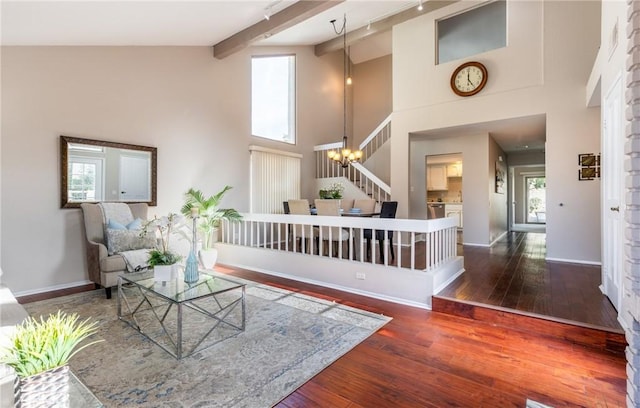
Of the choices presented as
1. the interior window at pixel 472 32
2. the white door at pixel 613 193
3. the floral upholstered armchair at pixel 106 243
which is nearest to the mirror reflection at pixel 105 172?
the floral upholstered armchair at pixel 106 243

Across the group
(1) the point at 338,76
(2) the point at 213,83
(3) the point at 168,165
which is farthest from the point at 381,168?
(3) the point at 168,165

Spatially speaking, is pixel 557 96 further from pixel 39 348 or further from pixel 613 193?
pixel 39 348

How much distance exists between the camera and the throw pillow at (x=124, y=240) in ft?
12.1

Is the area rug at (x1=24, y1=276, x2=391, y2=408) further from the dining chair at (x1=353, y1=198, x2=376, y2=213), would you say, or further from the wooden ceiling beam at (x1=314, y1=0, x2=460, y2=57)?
the wooden ceiling beam at (x1=314, y1=0, x2=460, y2=57)

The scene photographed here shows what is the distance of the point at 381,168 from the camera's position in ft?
24.9

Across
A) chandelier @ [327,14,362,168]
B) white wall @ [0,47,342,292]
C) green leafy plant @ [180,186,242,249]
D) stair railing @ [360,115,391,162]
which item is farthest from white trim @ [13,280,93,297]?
stair railing @ [360,115,391,162]

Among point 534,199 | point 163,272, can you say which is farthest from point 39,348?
point 534,199

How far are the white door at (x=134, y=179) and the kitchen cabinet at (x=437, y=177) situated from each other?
7846 mm

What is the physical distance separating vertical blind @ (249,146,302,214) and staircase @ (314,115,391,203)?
732 mm

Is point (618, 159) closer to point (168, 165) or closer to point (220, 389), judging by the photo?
point (220, 389)

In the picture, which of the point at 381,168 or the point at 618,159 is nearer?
the point at 618,159

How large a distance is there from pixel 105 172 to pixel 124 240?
3.96 feet

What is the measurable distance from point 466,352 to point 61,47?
5.57 metres

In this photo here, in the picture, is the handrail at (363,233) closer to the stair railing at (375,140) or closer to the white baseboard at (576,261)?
the white baseboard at (576,261)
